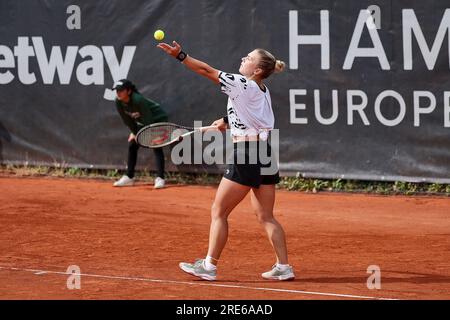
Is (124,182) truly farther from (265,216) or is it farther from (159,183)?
(265,216)

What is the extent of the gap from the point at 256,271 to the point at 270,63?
1595 millimetres

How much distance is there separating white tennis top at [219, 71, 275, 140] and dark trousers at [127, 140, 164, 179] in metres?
5.15

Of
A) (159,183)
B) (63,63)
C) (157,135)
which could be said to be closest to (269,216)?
(157,135)

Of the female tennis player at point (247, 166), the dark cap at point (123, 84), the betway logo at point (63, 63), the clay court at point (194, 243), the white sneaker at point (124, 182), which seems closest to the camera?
the clay court at point (194, 243)

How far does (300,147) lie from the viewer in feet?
36.4

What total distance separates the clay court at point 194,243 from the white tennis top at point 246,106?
1.07 meters

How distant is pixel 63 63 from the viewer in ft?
39.9

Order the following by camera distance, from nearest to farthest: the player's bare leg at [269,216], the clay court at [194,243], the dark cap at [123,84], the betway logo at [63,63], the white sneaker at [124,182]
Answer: the clay court at [194,243], the player's bare leg at [269,216], the dark cap at [123,84], the white sneaker at [124,182], the betway logo at [63,63]

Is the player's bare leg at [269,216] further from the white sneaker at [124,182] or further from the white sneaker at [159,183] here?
the white sneaker at [124,182]

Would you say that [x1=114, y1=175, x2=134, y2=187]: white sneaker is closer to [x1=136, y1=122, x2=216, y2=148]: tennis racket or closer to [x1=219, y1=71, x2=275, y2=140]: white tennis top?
[x1=136, y1=122, x2=216, y2=148]: tennis racket

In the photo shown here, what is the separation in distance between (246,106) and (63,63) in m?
6.50

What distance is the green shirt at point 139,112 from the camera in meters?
11.4

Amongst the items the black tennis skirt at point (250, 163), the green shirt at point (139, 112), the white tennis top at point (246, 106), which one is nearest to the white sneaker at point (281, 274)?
the black tennis skirt at point (250, 163)

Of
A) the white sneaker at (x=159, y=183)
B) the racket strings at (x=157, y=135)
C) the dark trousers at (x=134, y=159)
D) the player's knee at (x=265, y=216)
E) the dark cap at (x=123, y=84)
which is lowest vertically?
the player's knee at (x=265, y=216)
